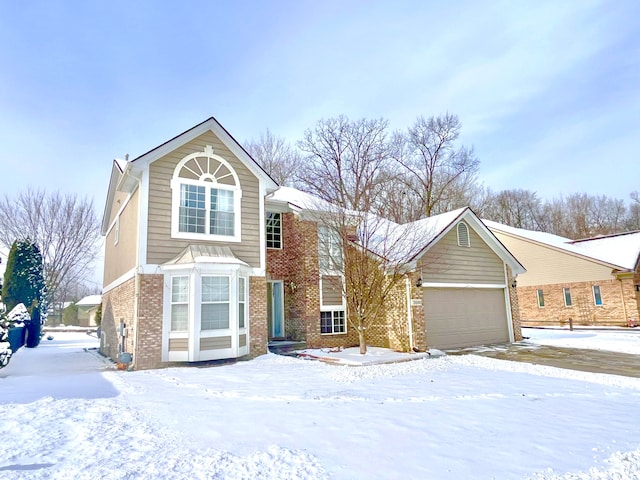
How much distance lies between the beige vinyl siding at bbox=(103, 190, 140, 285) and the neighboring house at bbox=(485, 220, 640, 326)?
24828 millimetres

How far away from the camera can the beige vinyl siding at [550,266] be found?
81.6ft

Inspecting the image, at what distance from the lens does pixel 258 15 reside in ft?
36.9

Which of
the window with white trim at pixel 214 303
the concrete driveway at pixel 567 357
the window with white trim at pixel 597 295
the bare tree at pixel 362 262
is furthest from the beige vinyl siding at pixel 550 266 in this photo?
the window with white trim at pixel 214 303

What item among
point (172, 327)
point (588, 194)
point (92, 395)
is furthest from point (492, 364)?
point (588, 194)

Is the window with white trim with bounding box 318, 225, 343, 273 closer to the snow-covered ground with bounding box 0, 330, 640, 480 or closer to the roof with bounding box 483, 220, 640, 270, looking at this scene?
the snow-covered ground with bounding box 0, 330, 640, 480

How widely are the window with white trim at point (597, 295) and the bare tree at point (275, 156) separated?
21205mm

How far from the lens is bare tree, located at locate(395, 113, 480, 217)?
32250 mm

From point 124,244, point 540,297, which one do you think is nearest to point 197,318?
point 124,244

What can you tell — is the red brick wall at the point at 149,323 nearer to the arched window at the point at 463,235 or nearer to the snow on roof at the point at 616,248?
the arched window at the point at 463,235

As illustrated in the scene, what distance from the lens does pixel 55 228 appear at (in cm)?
3005

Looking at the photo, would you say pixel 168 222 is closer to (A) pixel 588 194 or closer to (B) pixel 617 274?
(B) pixel 617 274

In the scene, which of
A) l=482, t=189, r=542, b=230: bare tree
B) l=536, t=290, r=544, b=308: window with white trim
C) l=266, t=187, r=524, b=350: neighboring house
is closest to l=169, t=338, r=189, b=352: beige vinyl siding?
l=266, t=187, r=524, b=350: neighboring house

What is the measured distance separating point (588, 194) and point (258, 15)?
4934 cm

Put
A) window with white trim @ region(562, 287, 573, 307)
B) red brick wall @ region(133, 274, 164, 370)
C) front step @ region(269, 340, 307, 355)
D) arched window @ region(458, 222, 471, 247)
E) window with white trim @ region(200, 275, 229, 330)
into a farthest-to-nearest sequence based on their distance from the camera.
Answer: window with white trim @ region(562, 287, 573, 307), arched window @ region(458, 222, 471, 247), front step @ region(269, 340, 307, 355), window with white trim @ region(200, 275, 229, 330), red brick wall @ region(133, 274, 164, 370)
